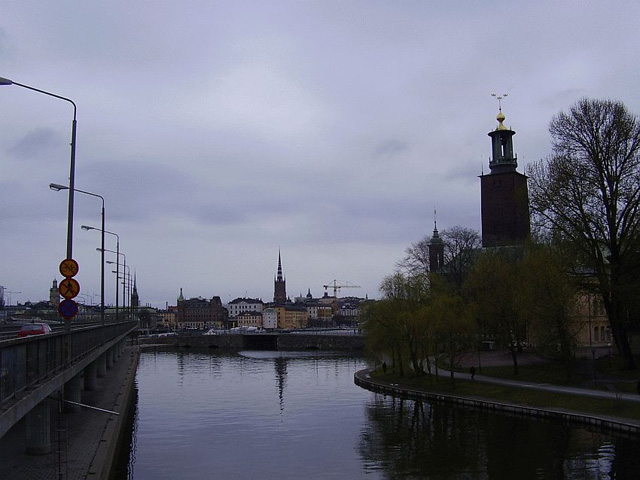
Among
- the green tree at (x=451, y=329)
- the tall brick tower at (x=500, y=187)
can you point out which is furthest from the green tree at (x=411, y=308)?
the tall brick tower at (x=500, y=187)

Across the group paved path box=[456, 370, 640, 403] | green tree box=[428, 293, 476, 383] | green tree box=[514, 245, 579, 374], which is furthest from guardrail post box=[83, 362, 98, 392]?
green tree box=[514, 245, 579, 374]

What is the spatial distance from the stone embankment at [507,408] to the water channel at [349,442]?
38.4 inches

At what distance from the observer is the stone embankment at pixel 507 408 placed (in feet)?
123

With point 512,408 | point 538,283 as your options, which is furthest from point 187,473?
point 538,283

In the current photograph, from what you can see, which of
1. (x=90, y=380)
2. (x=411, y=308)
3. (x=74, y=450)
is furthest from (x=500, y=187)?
(x=74, y=450)

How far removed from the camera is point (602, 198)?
50656 mm

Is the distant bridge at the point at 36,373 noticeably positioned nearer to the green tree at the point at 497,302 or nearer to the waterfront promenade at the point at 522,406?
the waterfront promenade at the point at 522,406

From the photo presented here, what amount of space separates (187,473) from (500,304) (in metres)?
34.4

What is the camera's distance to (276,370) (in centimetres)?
9169

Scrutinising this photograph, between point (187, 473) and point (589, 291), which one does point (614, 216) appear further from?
point (187, 473)

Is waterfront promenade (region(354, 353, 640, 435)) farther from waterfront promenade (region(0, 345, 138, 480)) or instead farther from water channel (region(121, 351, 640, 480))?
waterfront promenade (region(0, 345, 138, 480))

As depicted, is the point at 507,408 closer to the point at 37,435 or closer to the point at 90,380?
the point at 90,380

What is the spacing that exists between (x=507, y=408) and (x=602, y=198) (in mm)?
17152

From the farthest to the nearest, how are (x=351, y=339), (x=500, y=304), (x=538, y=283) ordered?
1. (x=351, y=339)
2. (x=500, y=304)
3. (x=538, y=283)
